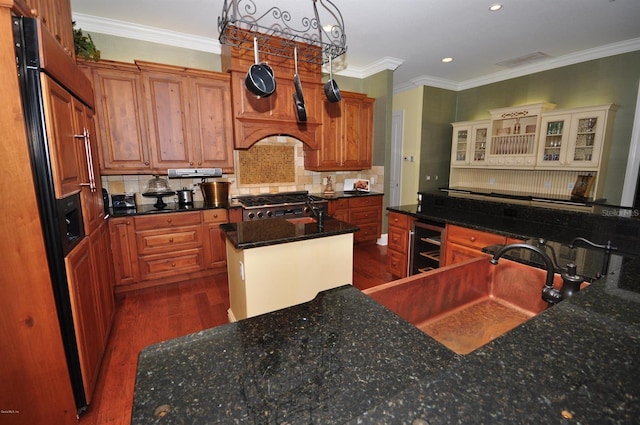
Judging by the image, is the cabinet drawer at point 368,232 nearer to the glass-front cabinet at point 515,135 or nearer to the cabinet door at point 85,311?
the glass-front cabinet at point 515,135

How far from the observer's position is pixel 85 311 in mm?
1675

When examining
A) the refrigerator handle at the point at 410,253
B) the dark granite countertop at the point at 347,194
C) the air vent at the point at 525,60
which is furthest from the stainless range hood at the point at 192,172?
the air vent at the point at 525,60

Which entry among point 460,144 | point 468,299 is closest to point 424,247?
point 468,299

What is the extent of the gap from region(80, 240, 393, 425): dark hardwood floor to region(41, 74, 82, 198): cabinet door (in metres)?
1.20

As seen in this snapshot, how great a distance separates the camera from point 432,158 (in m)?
5.92

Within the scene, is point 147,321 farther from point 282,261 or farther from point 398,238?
point 398,238

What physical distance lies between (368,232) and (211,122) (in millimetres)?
2745

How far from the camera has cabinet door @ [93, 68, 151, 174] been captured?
119 inches

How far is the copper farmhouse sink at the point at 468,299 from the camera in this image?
4.18 ft

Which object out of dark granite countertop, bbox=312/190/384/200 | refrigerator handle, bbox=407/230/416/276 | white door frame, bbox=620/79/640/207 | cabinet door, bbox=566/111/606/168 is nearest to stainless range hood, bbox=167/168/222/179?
dark granite countertop, bbox=312/190/384/200

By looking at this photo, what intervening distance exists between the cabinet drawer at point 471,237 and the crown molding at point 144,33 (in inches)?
138

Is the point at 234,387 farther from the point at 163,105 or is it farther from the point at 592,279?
the point at 163,105

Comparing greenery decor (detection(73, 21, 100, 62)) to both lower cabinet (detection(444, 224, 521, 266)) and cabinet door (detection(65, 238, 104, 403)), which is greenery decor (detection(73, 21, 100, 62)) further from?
lower cabinet (detection(444, 224, 521, 266))

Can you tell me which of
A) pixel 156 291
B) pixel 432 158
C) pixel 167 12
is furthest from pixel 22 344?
pixel 432 158
